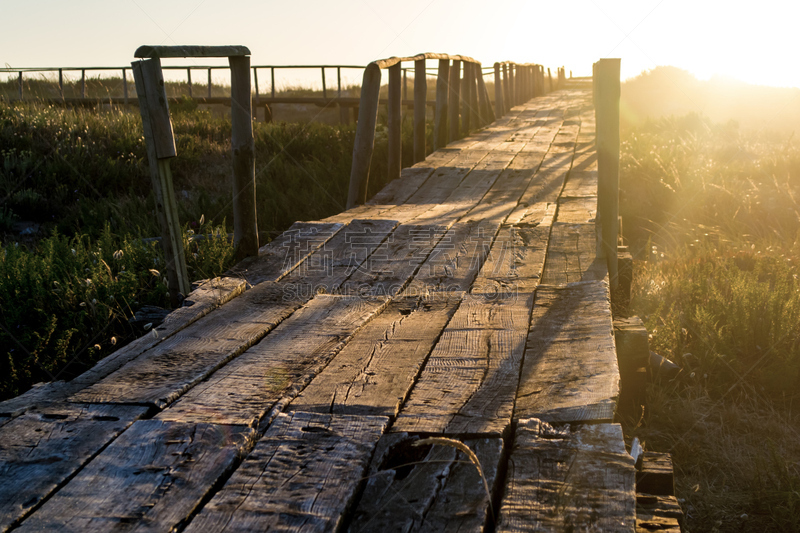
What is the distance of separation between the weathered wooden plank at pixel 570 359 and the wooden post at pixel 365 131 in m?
2.78

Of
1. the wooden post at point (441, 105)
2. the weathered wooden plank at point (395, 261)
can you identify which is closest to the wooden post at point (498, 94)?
the wooden post at point (441, 105)

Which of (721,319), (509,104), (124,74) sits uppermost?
(124,74)

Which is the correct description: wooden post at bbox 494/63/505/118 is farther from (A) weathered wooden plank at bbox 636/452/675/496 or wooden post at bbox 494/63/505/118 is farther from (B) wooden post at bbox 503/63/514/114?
(A) weathered wooden plank at bbox 636/452/675/496

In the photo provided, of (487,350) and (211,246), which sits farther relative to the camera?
(211,246)

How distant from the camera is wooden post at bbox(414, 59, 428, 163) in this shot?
23.6ft

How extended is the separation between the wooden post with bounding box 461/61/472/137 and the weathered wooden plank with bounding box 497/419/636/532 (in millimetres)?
8765

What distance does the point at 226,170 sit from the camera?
34.0 ft

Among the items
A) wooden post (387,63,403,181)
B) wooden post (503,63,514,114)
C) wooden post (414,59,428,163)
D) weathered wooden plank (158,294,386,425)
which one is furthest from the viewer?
wooden post (503,63,514,114)

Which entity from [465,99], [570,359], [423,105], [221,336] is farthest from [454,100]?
[570,359]

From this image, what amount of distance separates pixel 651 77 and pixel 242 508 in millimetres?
36713

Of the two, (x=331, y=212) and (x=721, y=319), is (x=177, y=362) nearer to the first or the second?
(x=721, y=319)

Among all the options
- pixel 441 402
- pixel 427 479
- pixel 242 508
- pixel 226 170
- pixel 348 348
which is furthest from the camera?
pixel 226 170

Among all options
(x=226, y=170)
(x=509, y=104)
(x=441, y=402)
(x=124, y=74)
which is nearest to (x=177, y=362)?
(x=441, y=402)

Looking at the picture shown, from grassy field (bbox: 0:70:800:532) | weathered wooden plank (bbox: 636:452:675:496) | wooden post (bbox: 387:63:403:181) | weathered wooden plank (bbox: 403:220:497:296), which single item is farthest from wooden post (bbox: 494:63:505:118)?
weathered wooden plank (bbox: 636:452:675:496)
